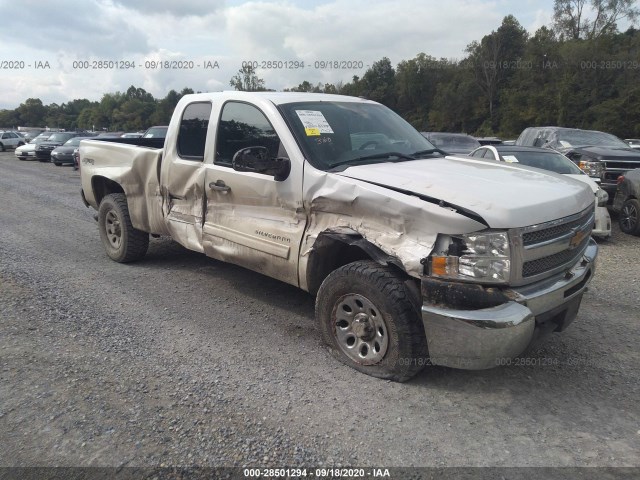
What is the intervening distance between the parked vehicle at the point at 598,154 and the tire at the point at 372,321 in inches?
313

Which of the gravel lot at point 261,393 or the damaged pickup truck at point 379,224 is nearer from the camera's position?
the gravel lot at point 261,393

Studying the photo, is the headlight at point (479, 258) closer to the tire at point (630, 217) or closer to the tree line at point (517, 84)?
the tire at point (630, 217)

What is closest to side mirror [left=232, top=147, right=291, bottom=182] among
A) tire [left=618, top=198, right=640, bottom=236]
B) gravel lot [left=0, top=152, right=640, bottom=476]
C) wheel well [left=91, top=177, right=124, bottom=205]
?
gravel lot [left=0, top=152, right=640, bottom=476]

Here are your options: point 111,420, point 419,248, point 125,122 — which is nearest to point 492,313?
point 419,248

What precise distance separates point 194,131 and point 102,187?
91.5 inches

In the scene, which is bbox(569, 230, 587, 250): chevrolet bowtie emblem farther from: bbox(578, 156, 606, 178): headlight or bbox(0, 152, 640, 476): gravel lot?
bbox(578, 156, 606, 178): headlight

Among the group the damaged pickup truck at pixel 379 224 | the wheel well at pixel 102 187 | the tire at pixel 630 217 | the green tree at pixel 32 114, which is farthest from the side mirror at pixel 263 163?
the green tree at pixel 32 114

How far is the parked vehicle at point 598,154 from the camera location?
30.9ft

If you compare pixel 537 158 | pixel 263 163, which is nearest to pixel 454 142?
pixel 537 158

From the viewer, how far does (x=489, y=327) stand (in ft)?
9.41

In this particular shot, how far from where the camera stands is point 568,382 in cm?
341

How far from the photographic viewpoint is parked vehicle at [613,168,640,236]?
26.0ft

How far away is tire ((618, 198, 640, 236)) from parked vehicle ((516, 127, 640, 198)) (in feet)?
4.44

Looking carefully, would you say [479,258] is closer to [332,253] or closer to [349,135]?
[332,253]
